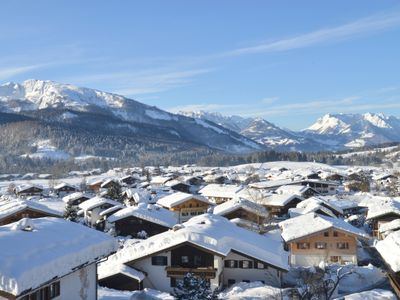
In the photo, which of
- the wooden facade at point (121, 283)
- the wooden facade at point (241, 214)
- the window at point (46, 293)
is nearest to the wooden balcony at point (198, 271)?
the wooden facade at point (121, 283)

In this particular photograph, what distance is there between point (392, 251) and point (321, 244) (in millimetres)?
11521

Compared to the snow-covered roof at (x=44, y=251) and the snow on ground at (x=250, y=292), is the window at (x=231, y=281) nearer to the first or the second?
the snow on ground at (x=250, y=292)

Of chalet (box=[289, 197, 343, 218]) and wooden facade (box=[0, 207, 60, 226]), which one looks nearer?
wooden facade (box=[0, 207, 60, 226])

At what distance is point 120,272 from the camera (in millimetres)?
21359

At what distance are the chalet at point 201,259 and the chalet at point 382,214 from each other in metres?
19.3

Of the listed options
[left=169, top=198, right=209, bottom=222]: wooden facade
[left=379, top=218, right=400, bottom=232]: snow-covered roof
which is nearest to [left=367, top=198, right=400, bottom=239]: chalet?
[left=379, top=218, right=400, bottom=232]: snow-covered roof

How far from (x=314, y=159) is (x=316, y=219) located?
16279 cm

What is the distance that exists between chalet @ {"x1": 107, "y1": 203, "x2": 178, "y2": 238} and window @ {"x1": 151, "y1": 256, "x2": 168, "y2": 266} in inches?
588

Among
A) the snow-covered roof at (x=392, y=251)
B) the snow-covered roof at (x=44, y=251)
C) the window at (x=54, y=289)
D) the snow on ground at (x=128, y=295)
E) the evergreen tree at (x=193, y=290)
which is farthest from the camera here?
the snow-covered roof at (x=392, y=251)

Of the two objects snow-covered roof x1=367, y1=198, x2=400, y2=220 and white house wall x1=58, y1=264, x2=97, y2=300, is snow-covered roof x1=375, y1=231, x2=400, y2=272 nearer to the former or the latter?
white house wall x1=58, y1=264, x2=97, y2=300

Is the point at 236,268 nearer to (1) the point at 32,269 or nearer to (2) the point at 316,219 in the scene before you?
(2) the point at 316,219

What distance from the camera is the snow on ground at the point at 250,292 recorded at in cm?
1945

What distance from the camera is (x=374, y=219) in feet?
136

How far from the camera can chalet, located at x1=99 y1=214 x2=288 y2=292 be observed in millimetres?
21453
